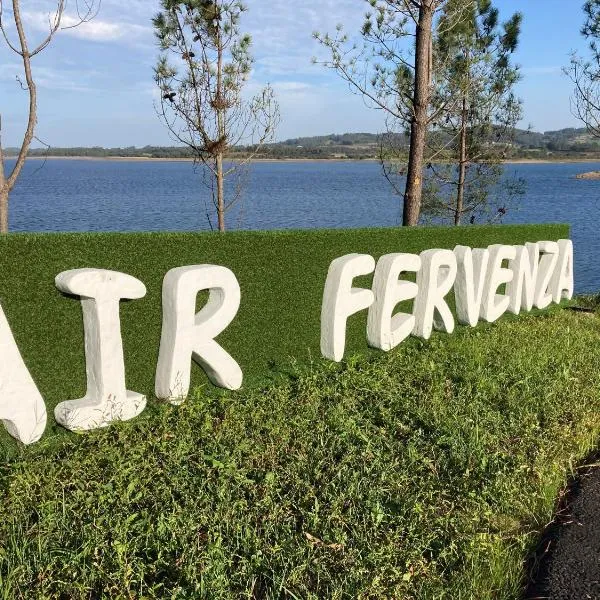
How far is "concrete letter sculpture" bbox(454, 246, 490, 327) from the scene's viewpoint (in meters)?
9.02

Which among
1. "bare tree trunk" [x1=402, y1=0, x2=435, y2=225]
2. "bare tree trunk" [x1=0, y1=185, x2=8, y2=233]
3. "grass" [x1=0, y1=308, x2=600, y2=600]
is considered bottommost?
"grass" [x1=0, y1=308, x2=600, y2=600]

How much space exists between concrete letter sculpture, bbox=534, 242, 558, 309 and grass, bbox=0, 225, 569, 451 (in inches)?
121

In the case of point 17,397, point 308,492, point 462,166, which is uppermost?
point 462,166

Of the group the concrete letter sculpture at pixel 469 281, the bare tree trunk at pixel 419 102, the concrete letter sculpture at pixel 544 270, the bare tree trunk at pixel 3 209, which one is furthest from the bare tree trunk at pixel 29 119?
the concrete letter sculpture at pixel 544 270

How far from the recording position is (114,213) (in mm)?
40406

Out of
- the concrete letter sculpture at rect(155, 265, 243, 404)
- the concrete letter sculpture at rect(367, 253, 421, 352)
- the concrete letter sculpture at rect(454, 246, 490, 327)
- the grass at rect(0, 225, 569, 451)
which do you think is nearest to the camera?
the grass at rect(0, 225, 569, 451)

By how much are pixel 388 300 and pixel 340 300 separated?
83 centimetres

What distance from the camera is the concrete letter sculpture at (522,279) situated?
10.1 metres

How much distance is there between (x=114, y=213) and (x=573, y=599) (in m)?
39.7

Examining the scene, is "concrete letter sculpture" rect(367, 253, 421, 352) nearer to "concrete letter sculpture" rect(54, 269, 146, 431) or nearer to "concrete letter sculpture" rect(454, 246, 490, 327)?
"concrete letter sculpture" rect(454, 246, 490, 327)

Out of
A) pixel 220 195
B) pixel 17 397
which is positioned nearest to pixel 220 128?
pixel 220 195

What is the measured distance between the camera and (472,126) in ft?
53.5

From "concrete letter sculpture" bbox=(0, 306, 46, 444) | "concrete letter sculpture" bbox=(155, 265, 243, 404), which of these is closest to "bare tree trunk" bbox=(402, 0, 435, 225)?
"concrete letter sculpture" bbox=(155, 265, 243, 404)

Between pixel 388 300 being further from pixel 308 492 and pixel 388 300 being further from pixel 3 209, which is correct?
pixel 3 209
